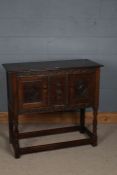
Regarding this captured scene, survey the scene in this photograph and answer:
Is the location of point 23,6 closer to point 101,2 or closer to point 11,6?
point 11,6

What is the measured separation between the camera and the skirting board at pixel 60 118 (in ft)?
11.5

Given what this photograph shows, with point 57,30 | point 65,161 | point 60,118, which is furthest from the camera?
point 60,118

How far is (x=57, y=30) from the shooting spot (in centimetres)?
325

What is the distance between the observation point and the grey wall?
10.4ft

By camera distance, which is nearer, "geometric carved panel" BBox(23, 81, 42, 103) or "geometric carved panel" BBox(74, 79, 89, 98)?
"geometric carved panel" BBox(23, 81, 42, 103)

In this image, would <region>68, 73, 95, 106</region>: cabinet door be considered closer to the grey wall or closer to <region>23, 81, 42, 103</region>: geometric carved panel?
<region>23, 81, 42, 103</region>: geometric carved panel

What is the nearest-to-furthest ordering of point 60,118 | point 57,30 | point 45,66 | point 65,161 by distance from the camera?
point 65,161 → point 45,66 → point 57,30 → point 60,118

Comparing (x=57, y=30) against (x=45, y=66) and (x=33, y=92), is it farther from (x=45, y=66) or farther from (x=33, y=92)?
(x=33, y=92)

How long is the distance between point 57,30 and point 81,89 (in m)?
0.82

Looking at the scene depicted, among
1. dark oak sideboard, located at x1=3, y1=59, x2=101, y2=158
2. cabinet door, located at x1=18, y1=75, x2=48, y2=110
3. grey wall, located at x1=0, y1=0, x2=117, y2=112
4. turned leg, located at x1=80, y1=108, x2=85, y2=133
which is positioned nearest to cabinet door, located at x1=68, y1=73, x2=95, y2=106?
dark oak sideboard, located at x1=3, y1=59, x2=101, y2=158

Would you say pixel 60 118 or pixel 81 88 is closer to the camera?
pixel 81 88

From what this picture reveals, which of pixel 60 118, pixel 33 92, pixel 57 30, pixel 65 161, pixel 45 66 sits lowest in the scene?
pixel 65 161

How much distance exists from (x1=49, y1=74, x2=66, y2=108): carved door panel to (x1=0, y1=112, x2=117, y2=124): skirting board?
2.40 ft

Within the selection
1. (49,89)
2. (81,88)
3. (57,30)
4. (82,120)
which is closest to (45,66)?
(49,89)
